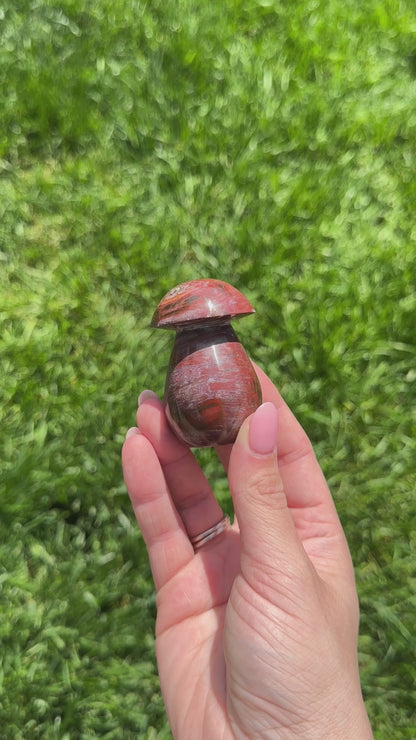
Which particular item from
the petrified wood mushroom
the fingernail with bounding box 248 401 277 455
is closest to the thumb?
the fingernail with bounding box 248 401 277 455

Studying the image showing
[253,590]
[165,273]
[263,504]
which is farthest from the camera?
[165,273]

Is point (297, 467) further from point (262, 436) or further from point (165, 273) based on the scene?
point (165, 273)

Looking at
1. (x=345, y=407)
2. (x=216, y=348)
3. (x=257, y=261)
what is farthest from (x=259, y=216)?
(x=216, y=348)

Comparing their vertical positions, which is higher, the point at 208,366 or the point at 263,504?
the point at 208,366

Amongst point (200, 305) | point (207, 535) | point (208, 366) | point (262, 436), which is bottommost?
point (207, 535)

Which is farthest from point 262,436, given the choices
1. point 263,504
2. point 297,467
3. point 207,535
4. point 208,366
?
point 207,535

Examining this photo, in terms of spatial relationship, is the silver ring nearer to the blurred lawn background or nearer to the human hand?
the human hand

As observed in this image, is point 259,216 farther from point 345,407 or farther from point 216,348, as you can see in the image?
point 216,348
